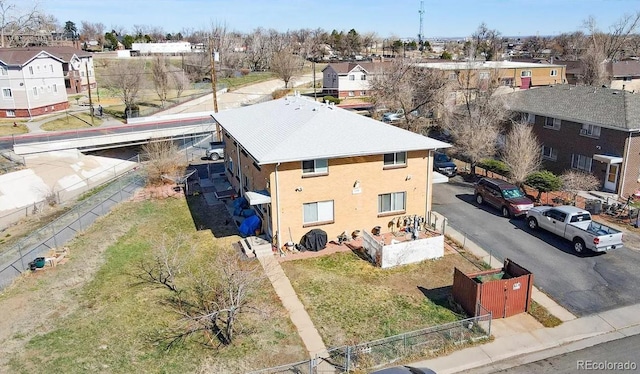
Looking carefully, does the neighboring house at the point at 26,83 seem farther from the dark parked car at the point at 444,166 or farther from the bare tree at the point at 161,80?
the dark parked car at the point at 444,166

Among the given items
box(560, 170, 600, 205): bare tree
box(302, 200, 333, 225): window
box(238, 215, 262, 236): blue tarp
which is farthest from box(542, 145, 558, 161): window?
box(238, 215, 262, 236): blue tarp

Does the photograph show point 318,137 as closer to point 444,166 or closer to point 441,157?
point 444,166

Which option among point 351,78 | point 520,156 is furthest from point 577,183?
point 351,78

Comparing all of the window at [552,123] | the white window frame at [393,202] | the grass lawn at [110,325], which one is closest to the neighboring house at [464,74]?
the window at [552,123]

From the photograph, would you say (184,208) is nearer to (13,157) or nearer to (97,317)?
(97,317)

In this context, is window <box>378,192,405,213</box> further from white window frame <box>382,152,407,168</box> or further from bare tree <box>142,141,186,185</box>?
bare tree <box>142,141,186,185</box>
